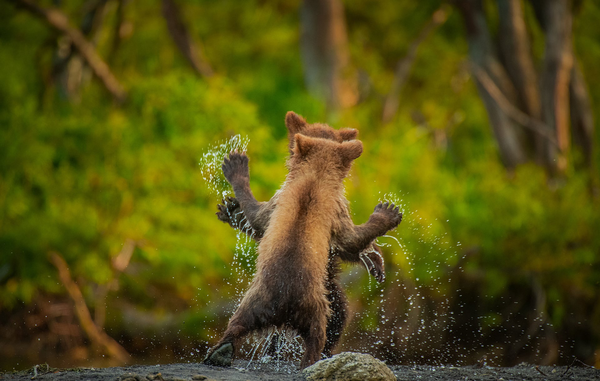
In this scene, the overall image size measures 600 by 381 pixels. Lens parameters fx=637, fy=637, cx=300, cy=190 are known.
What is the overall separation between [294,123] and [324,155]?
65cm

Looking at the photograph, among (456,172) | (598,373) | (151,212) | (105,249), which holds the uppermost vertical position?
(456,172)

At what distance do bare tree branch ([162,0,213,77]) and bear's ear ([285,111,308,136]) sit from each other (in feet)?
33.5

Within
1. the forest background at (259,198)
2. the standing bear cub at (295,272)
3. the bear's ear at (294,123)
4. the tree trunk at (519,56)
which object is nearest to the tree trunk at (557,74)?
the forest background at (259,198)

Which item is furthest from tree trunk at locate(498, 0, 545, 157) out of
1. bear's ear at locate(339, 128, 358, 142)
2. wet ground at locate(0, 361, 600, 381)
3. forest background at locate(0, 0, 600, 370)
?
bear's ear at locate(339, 128, 358, 142)

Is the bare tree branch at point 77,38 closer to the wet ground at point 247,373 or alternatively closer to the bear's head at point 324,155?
the bear's head at point 324,155

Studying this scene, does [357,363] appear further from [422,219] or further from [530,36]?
[530,36]

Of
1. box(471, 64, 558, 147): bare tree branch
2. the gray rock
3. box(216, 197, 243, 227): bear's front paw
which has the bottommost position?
the gray rock

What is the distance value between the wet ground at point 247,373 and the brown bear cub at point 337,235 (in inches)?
21.3

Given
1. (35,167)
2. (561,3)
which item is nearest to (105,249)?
(35,167)

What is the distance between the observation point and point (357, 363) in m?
4.64

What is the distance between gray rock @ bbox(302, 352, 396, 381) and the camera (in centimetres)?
458

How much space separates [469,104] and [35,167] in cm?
1422

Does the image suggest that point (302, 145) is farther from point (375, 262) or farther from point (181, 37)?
point (181, 37)

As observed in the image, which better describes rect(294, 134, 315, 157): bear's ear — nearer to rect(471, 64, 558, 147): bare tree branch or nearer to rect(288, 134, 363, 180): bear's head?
rect(288, 134, 363, 180): bear's head
